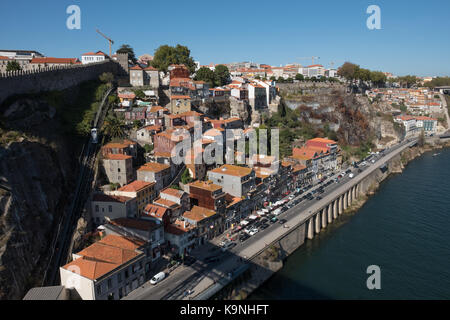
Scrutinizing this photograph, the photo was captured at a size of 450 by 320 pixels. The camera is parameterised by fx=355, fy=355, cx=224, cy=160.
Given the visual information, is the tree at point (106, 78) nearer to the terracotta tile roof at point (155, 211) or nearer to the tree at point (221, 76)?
the tree at point (221, 76)

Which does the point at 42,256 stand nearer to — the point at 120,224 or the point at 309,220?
the point at 120,224

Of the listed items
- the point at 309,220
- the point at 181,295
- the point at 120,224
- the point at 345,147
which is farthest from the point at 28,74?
the point at 345,147

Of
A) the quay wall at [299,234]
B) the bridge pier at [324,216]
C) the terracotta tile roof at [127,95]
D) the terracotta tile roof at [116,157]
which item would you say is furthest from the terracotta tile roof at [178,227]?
the terracotta tile roof at [127,95]

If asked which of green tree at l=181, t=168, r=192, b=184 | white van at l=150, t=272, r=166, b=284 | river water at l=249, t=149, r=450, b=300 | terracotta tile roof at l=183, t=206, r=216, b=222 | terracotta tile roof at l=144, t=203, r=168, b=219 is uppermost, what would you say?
green tree at l=181, t=168, r=192, b=184

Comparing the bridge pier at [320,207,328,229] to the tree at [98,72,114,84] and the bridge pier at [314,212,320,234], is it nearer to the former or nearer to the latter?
the bridge pier at [314,212,320,234]

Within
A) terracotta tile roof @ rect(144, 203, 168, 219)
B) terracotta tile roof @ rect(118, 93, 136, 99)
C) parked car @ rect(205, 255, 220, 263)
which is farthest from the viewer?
terracotta tile roof @ rect(118, 93, 136, 99)

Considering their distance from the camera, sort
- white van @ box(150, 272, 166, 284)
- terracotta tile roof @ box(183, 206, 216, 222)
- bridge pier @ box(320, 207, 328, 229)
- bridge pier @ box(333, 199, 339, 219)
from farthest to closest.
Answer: bridge pier @ box(333, 199, 339, 219) → bridge pier @ box(320, 207, 328, 229) → terracotta tile roof @ box(183, 206, 216, 222) → white van @ box(150, 272, 166, 284)

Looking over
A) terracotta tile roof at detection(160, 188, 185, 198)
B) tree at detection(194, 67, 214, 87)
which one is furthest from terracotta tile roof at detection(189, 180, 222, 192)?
tree at detection(194, 67, 214, 87)
